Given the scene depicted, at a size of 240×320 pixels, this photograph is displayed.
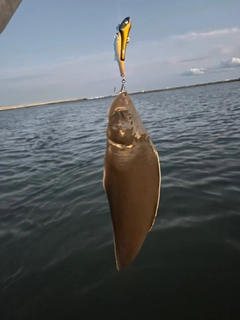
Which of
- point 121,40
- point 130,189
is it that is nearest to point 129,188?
point 130,189

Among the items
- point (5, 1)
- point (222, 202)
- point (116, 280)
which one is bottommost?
point (116, 280)

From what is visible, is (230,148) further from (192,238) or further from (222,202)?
(192,238)

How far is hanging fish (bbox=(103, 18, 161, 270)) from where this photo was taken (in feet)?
6.24

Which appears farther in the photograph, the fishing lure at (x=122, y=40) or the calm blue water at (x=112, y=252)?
the calm blue water at (x=112, y=252)

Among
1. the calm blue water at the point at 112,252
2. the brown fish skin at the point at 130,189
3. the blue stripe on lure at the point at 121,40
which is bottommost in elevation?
the calm blue water at the point at 112,252

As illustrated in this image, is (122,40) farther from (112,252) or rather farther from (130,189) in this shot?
(112,252)

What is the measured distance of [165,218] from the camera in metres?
4.68

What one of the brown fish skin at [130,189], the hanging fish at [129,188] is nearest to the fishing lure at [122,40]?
the hanging fish at [129,188]

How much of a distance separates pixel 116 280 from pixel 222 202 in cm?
278

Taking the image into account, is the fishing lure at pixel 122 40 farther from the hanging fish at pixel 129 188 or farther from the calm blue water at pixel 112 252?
the calm blue water at pixel 112 252

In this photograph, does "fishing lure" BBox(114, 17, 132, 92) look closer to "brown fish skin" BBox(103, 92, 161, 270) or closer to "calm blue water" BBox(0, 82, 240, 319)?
"brown fish skin" BBox(103, 92, 161, 270)

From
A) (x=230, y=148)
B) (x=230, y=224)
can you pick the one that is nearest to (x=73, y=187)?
(x=230, y=224)

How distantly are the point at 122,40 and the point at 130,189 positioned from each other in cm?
119

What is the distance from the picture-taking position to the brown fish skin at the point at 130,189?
190 cm
